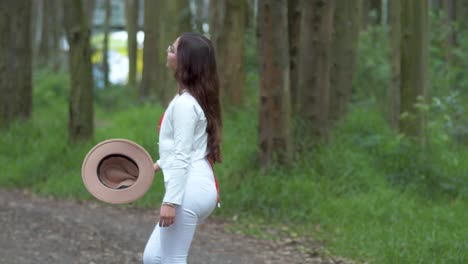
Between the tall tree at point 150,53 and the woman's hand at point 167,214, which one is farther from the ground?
the tall tree at point 150,53

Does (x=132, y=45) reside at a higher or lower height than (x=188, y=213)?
higher

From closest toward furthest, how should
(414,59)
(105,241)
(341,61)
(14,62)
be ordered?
1. (105,241)
2. (414,59)
3. (341,61)
4. (14,62)

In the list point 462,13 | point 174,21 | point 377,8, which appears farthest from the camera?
point 377,8

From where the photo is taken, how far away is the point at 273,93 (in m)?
10.2

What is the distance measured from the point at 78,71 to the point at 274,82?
390 centimetres

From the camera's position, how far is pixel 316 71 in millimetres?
10977

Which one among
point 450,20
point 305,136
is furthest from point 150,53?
point 305,136

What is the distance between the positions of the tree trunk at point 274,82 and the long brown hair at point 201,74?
5355 mm

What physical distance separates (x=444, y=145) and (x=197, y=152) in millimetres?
8177

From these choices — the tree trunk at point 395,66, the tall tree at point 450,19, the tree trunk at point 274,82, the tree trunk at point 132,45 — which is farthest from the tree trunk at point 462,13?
the tree trunk at point 274,82

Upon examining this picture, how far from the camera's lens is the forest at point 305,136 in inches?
365

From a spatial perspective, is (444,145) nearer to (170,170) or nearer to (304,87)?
(304,87)

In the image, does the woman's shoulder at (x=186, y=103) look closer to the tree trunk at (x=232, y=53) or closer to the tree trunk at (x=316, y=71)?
the tree trunk at (x=316, y=71)

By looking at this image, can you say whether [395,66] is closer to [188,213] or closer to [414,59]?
[414,59]
